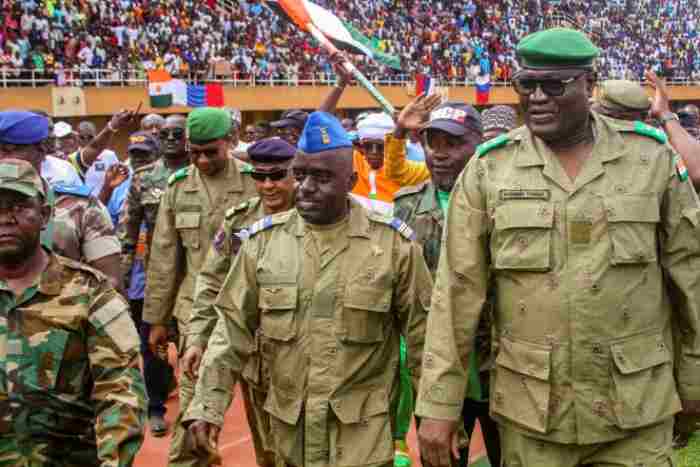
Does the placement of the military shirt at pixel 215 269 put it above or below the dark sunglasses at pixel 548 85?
below

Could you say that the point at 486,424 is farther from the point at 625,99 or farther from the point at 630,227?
the point at 625,99

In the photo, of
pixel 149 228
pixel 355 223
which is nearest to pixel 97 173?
pixel 149 228

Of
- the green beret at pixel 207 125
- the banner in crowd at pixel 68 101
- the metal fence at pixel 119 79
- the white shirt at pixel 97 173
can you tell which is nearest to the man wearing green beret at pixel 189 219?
the green beret at pixel 207 125

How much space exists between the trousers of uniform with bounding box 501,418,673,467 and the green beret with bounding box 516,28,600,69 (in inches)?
49.6

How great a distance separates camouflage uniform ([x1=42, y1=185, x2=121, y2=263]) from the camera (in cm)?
442

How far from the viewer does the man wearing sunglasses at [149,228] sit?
6484 mm

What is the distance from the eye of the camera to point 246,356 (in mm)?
3830

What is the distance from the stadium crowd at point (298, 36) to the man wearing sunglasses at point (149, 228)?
6.20m

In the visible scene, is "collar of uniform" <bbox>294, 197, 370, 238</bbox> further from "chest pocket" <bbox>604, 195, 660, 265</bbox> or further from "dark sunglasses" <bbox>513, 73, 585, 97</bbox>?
"chest pocket" <bbox>604, 195, 660, 265</bbox>

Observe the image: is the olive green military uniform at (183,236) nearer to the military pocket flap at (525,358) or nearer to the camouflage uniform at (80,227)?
the camouflage uniform at (80,227)

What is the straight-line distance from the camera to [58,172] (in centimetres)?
616

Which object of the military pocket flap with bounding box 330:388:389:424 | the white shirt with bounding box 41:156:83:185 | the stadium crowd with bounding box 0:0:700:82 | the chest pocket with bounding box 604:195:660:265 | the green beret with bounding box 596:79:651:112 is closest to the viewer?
the chest pocket with bounding box 604:195:660:265

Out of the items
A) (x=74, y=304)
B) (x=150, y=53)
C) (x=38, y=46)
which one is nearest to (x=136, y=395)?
(x=74, y=304)

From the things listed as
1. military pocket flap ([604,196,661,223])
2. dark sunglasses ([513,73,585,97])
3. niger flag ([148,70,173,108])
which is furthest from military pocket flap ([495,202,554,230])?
niger flag ([148,70,173,108])
